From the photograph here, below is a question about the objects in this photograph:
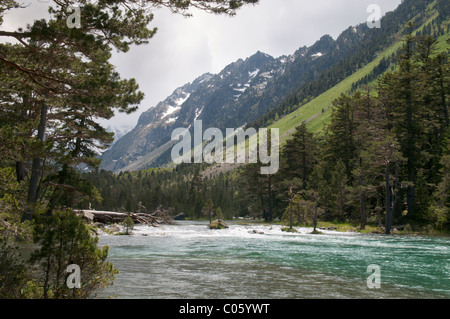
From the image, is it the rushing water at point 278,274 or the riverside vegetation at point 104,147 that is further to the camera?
the rushing water at point 278,274

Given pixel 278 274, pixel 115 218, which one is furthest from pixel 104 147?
pixel 278 274

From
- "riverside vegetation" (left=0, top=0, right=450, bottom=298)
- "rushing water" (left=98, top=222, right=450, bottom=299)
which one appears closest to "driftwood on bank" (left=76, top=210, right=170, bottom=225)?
"riverside vegetation" (left=0, top=0, right=450, bottom=298)

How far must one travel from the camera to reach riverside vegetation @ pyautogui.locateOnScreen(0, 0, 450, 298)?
7.07 meters

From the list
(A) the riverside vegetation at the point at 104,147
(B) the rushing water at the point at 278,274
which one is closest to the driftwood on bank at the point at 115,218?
(A) the riverside vegetation at the point at 104,147

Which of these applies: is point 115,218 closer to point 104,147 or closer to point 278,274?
point 104,147

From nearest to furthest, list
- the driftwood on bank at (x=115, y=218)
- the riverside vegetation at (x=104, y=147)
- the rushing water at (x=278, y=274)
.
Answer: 1. the riverside vegetation at (x=104, y=147)
2. the rushing water at (x=278, y=274)
3. the driftwood on bank at (x=115, y=218)

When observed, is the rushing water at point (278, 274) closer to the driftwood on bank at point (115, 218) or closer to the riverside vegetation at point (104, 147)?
the riverside vegetation at point (104, 147)

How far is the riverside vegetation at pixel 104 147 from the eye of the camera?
7.07m

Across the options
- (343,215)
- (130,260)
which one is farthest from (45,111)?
(343,215)

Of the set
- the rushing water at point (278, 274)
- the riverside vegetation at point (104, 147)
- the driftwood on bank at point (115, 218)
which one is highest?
the riverside vegetation at point (104, 147)

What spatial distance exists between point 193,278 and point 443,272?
35.4 feet
